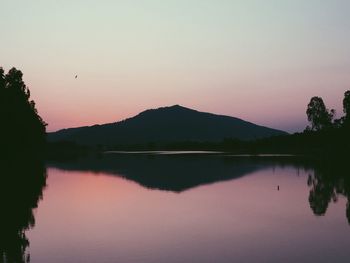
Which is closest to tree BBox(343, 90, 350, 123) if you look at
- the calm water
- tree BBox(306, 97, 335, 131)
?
tree BBox(306, 97, 335, 131)

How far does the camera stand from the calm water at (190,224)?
24.6m

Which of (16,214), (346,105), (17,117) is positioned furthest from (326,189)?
(346,105)

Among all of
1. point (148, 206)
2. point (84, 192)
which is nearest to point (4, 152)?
point (84, 192)

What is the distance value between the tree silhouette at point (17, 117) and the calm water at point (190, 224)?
2930cm

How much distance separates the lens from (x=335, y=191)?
53.2 meters

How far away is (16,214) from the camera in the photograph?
36.9 metres

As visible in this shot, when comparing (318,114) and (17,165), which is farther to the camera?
(318,114)

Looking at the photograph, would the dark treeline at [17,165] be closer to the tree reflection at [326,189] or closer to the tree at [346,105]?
the tree reflection at [326,189]

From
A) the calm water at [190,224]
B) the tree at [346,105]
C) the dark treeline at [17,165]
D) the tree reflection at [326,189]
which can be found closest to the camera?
the calm water at [190,224]

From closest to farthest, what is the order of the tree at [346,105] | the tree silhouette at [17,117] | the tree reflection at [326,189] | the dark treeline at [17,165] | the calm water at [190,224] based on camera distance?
the calm water at [190,224]
the dark treeline at [17,165]
the tree reflection at [326,189]
the tree silhouette at [17,117]
the tree at [346,105]

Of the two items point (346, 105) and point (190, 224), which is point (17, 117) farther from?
point (346, 105)

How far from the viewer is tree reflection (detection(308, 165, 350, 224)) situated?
4287 centimetres

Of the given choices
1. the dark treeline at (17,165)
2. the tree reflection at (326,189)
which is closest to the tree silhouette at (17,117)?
the dark treeline at (17,165)

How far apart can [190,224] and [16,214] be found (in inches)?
571
